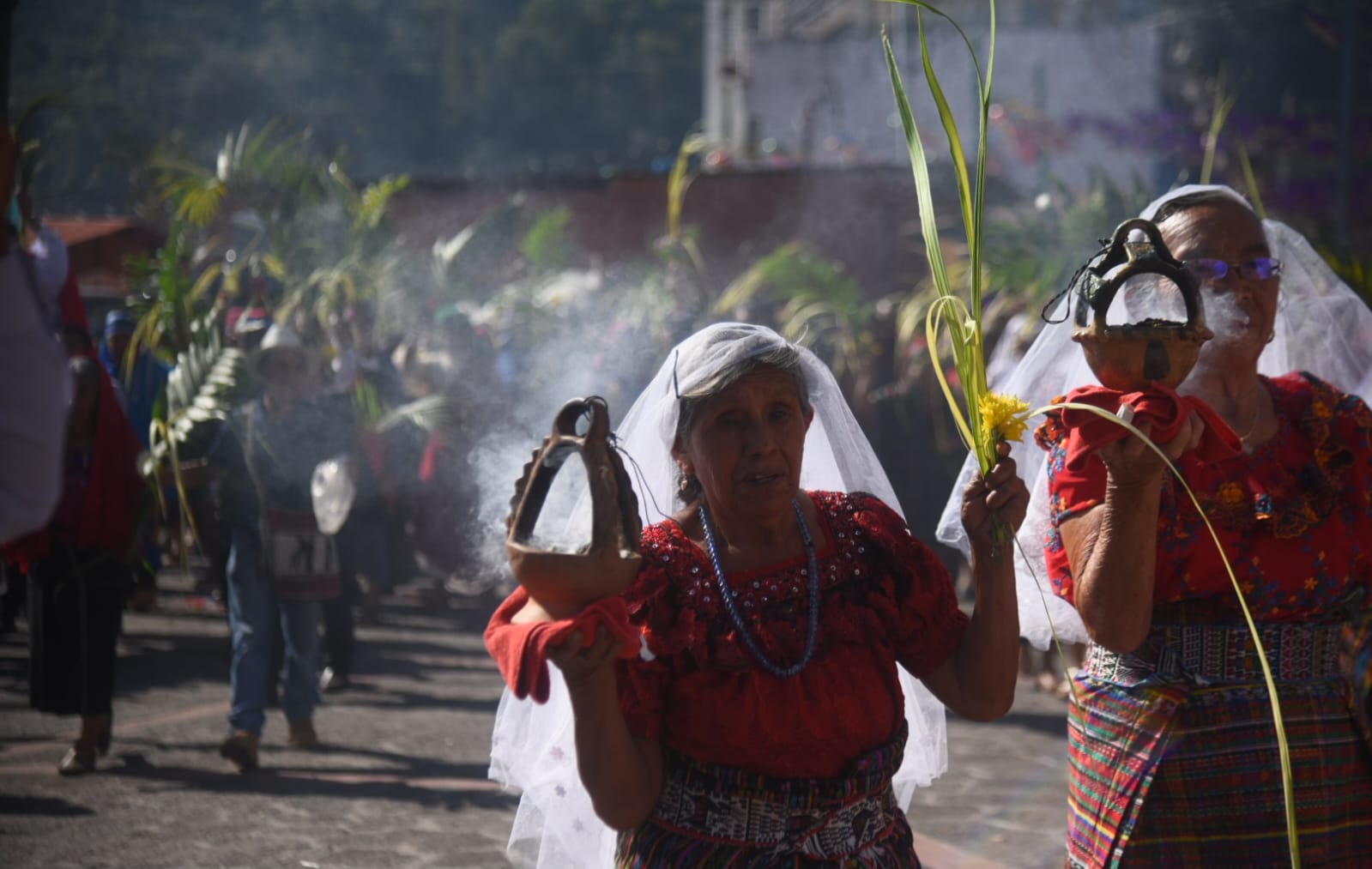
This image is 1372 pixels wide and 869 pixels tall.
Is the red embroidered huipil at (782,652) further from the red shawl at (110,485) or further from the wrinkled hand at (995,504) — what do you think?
the red shawl at (110,485)

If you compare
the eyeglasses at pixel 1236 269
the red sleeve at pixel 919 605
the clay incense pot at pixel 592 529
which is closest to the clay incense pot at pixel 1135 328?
the eyeglasses at pixel 1236 269

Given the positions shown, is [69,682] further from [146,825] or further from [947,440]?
[947,440]

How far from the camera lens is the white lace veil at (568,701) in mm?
2533

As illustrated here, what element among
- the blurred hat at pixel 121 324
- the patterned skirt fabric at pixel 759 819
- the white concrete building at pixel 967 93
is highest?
the white concrete building at pixel 967 93

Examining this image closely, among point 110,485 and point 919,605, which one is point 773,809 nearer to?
point 919,605

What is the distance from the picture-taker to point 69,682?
611 centimetres

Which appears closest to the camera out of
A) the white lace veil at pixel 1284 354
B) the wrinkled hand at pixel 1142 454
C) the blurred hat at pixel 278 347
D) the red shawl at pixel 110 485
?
the wrinkled hand at pixel 1142 454

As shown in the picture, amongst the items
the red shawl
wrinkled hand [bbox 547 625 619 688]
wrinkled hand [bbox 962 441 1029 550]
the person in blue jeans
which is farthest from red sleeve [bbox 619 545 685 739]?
the red shawl

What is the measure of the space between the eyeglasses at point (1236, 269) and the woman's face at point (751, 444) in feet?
3.01

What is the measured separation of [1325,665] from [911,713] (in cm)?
82

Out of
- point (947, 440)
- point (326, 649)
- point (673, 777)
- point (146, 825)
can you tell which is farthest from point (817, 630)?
point (947, 440)

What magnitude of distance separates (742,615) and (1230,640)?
0.98 m

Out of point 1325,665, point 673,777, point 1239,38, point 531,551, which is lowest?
point 673,777

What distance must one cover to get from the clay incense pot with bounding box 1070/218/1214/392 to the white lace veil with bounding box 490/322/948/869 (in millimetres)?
507
